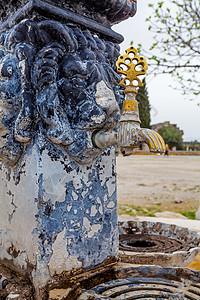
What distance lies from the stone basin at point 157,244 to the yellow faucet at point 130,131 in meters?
0.72

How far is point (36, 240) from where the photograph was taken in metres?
1.37

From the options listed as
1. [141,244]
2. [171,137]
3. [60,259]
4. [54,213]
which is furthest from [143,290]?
[171,137]

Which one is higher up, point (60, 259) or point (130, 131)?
point (130, 131)

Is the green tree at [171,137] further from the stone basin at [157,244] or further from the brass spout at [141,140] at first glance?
the brass spout at [141,140]

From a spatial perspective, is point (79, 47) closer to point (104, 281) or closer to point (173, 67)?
point (104, 281)

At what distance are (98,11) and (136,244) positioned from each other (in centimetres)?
167

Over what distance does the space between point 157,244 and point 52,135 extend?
4.32 feet

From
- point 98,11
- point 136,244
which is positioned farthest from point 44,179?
point 136,244

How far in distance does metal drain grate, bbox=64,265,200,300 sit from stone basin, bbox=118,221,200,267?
0.28 m

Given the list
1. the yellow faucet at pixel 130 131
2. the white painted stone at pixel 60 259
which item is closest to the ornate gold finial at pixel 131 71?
the yellow faucet at pixel 130 131

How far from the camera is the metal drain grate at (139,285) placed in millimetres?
1259

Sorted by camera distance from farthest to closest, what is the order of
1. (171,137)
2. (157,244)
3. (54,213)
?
(171,137) → (157,244) → (54,213)

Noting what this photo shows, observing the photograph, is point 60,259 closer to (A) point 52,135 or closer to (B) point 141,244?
(A) point 52,135

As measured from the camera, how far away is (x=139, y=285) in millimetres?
1362
